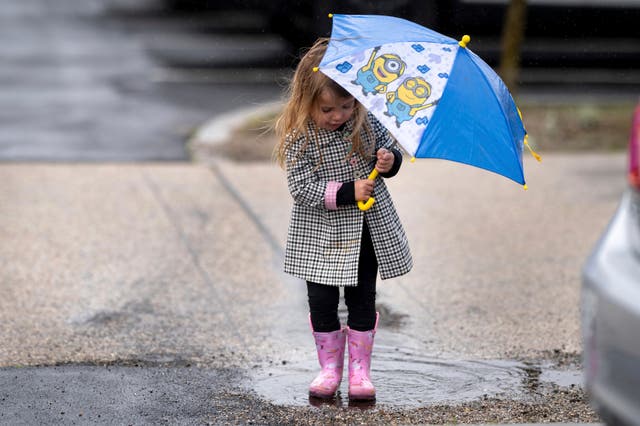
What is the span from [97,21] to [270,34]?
3335mm

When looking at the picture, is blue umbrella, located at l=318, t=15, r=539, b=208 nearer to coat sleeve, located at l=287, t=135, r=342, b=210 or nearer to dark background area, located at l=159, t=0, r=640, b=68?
coat sleeve, located at l=287, t=135, r=342, b=210

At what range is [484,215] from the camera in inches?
277

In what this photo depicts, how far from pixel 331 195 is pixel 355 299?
458 mm

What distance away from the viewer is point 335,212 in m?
3.93

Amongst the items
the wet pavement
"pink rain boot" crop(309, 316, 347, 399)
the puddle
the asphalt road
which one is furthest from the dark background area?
"pink rain boot" crop(309, 316, 347, 399)

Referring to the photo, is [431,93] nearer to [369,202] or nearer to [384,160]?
[384,160]

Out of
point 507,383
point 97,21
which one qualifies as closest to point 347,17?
point 507,383

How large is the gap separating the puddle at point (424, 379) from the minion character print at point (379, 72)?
1188mm

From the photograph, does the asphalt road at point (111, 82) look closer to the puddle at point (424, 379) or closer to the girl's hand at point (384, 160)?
the puddle at point (424, 379)

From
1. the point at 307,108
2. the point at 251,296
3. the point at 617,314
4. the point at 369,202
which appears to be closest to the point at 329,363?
the point at 369,202

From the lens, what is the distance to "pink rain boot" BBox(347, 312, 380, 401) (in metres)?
3.99

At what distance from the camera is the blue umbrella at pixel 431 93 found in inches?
140

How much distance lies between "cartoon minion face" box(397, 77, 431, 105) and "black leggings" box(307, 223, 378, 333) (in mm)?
627

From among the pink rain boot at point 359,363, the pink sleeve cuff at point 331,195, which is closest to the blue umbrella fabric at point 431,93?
the pink sleeve cuff at point 331,195
